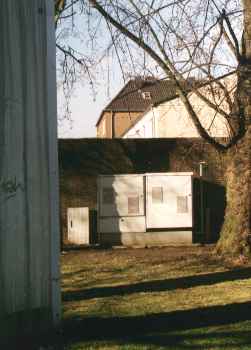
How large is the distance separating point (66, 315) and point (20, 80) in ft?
11.0

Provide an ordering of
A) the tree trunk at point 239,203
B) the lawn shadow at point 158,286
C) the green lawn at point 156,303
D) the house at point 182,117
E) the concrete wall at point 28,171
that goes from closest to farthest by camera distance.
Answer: the concrete wall at point 28,171, the green lawn at point 156,303, the lawn shadow at point 158,286, the tree trunk at point 239,203, the house at point 182,117

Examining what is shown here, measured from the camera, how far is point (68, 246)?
17.3 m

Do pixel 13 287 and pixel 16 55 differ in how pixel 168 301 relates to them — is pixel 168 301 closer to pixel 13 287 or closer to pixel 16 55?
pixel 13 287

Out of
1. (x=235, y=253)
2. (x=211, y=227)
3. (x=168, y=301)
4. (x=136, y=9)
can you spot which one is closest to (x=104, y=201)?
(x=211, y=227)

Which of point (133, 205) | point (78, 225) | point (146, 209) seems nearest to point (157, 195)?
point (146, 209)

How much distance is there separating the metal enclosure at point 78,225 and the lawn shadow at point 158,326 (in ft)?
32.2

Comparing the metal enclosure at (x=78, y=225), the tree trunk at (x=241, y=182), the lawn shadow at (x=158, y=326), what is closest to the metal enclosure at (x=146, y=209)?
the metal enclosure at (x=78, y=225)

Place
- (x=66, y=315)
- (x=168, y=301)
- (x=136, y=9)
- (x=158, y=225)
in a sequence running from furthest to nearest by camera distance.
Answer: (x=158, y=225), (x=136, y=9), (x=168, y=301), (x=66, y=315)

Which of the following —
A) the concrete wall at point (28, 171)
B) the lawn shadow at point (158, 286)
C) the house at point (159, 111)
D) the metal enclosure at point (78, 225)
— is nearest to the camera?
the concrete wall at point (28, 171)

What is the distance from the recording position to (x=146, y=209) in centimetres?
1719

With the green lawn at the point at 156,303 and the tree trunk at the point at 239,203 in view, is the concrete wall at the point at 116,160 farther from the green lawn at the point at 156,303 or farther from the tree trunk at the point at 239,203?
the tree trunk at the point at 239,203

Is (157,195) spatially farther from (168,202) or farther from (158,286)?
(158,286)

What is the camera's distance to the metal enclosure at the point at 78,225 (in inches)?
680

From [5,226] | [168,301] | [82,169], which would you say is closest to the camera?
[5,226]
